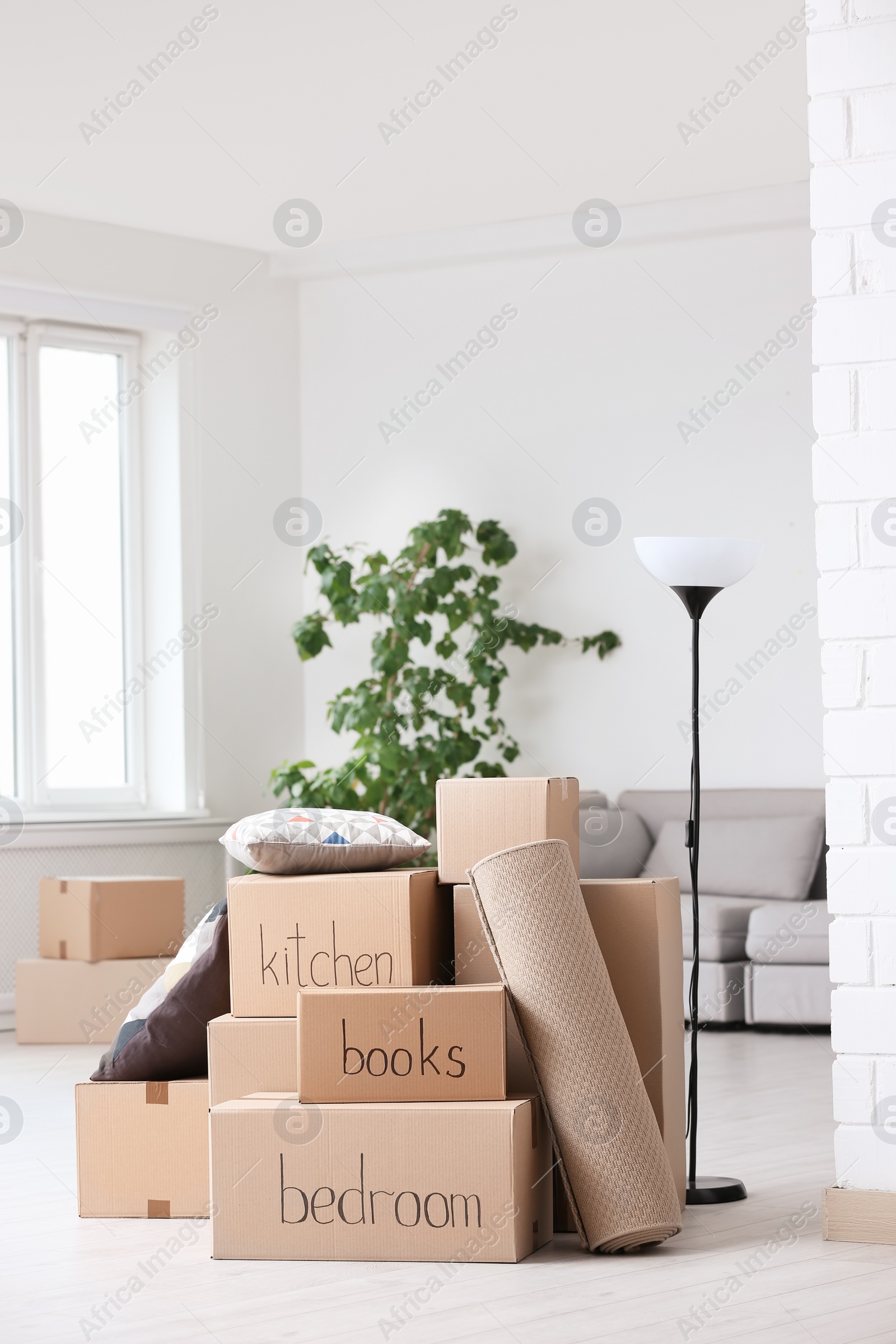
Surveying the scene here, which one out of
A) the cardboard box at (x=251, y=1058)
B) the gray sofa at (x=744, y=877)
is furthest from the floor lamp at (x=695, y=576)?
the gray sofa at (x=744, y=877)

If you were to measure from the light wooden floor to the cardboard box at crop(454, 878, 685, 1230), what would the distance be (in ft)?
0.82

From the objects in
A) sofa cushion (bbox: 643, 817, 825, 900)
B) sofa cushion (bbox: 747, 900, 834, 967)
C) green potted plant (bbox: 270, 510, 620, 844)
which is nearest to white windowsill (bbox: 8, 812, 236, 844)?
green potted plant (bbox: 270, 510, 620, 844)

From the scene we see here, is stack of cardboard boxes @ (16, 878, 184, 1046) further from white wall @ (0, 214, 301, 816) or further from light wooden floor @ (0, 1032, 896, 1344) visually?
light wooden floor @ (0, 1032, 896, 1344)

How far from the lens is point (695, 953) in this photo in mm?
3291

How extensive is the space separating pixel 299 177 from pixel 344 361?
1147 mm

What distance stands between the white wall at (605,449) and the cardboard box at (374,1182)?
3.73 m

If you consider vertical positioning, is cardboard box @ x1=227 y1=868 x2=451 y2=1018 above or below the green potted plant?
below

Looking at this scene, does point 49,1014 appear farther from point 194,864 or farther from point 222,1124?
point 222,1124

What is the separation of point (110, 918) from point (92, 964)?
16cm

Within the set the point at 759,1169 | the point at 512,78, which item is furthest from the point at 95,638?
the point at 759,1169

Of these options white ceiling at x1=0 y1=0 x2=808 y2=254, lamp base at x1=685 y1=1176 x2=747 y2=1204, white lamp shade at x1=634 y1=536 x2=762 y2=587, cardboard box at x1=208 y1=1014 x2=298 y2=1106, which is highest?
white ceiling at x1=0 y1=0 x2=808 y2=254

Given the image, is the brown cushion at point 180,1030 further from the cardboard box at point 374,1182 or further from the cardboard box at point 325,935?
the cardboard box at point 374,1182

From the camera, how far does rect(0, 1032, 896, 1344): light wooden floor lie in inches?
90.7

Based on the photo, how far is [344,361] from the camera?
6980mm
